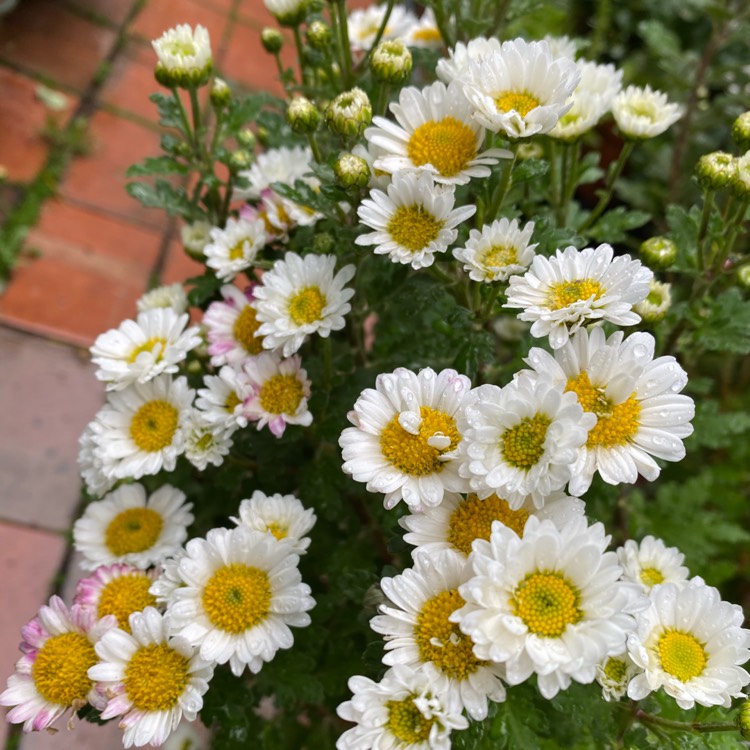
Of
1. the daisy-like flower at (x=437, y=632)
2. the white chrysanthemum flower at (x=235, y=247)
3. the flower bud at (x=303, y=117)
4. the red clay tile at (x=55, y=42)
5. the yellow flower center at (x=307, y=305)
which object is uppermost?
the red clay tile at (x=55, y=42)

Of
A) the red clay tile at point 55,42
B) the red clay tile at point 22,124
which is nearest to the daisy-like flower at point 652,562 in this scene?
the red clay tile at point 22,124

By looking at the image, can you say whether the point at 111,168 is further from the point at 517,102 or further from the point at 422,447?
the point at 422,447

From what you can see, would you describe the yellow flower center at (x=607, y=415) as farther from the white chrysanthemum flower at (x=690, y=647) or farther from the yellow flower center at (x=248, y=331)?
the yellow flower center at (x=248, y=331)

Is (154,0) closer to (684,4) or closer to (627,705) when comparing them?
(684,4)

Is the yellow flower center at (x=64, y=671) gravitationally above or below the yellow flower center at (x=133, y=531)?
below

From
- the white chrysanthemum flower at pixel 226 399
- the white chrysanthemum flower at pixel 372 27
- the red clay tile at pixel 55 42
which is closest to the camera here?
the white chrysanthemum flower at pixel 226 399

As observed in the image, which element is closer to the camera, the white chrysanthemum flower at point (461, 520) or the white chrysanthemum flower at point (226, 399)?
the white chrysanthemum flower at point (461, 520)

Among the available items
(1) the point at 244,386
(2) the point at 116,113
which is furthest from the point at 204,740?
(2) the point at 116,113
